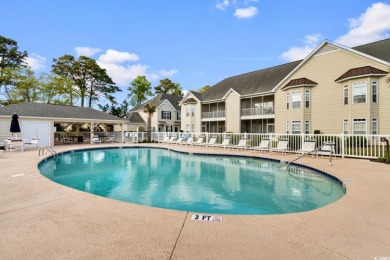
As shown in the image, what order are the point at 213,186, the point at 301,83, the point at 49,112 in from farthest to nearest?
the point at 49,112 < the point at 301,83 < the point at 213,186

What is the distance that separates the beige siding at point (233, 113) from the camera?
82.6 feet

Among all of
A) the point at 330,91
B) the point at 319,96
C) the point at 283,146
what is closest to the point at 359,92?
the point at 330,91

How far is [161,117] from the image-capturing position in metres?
35.0

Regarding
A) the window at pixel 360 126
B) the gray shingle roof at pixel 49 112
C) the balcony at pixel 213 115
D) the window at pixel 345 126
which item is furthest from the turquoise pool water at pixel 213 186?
the balcony at pixel 213 115

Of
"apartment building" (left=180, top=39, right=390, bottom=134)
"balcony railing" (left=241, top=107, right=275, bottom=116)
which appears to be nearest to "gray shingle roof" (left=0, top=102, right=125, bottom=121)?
"apartment building" (left=180, top=39, right=390, bottom=134)

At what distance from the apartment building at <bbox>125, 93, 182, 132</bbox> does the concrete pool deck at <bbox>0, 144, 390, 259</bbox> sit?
3040 centimetres

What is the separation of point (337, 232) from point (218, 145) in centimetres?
1500

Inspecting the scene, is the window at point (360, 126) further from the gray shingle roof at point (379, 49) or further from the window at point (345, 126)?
the gray shingle roof at point (379, 49)

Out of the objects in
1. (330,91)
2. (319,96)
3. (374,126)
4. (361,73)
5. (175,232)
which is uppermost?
(361,73)

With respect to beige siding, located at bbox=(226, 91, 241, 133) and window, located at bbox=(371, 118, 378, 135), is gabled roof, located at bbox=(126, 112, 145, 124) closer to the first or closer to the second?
beige siding, located at bbox=(226, 91, 241, 133)

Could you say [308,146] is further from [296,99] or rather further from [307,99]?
[296,99]

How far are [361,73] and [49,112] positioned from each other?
88.5 feet

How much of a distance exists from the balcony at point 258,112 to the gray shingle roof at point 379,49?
29.5ft

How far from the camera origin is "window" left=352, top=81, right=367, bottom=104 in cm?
1560
